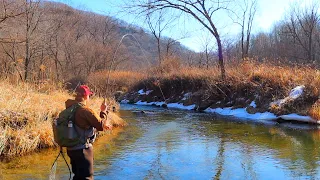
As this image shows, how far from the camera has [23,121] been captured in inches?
307

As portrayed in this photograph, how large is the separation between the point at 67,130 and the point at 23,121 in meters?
3.98

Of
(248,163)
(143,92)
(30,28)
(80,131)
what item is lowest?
(248,163)

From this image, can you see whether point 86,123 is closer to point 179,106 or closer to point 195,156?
point 195,156

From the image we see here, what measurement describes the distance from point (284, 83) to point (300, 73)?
0.85 metres

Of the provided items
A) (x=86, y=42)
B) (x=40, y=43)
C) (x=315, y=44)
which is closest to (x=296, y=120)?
(x=40, y=43)

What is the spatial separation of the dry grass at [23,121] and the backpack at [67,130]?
3.05 meters

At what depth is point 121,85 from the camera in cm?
3278

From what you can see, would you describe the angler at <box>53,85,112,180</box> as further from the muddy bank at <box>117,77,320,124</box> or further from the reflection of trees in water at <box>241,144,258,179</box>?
the muddy bank at <box>117,77,320,124</box>

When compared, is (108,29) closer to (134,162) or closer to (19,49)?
(19,49)

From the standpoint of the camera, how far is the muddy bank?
14.3 metres

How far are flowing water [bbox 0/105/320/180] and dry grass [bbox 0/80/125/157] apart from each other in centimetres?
33

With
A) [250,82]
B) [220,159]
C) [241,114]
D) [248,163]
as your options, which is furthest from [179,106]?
[248,163]

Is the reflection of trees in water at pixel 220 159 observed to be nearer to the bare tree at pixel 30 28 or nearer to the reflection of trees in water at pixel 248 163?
the reflection of trees in water at pixel 248 163

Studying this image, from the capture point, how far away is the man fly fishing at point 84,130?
14.3ft
